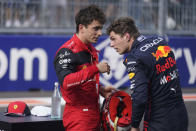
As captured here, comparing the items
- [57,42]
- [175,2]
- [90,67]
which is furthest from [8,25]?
[90,67]

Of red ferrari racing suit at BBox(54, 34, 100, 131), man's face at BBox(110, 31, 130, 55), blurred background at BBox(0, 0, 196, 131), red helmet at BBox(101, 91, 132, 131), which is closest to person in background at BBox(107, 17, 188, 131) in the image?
man's face at BBox(110, 31, 130, 55)

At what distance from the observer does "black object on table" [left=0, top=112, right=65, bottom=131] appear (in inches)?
209

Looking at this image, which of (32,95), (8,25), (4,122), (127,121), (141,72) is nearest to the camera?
(141,72)

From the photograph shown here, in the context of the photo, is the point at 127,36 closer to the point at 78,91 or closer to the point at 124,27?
the point at 124,27

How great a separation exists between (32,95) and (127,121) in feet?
25.8

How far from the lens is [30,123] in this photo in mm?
5391

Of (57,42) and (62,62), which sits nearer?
(62,62)

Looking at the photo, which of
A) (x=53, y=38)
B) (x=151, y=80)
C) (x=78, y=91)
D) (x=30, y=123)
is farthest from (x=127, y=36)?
(x=53, y=38)

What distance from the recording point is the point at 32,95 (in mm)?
12445

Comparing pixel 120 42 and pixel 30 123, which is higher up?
pixel 120 42

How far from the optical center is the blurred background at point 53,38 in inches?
498

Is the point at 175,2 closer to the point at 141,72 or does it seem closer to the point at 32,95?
the point at 32,95

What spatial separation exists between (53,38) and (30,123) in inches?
313

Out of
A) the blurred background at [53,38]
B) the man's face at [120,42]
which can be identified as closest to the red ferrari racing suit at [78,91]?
the man's face at [120,42]
